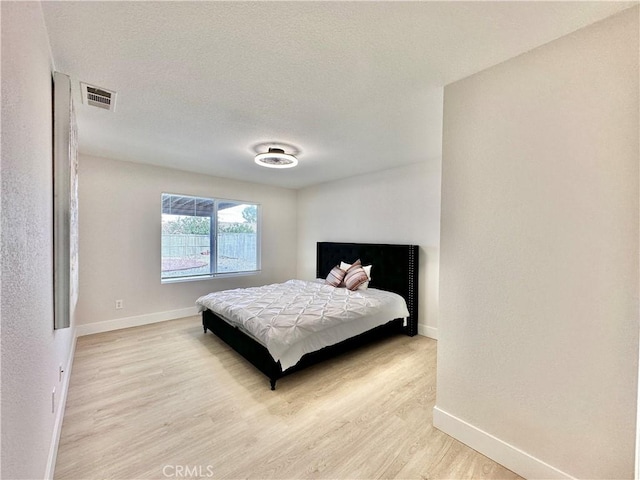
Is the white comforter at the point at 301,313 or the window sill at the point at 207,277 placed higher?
the window sill at the point at 207,277

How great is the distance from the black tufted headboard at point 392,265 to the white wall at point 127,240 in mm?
2379

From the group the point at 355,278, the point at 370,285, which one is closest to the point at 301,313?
the point at 355,278

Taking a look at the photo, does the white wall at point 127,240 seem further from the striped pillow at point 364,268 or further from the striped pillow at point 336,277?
the striped pillow at point 364,268

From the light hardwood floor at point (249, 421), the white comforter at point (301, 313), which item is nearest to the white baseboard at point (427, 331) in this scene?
the white comforter at point (301, 313)

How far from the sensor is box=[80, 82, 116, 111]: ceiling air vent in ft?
6.23

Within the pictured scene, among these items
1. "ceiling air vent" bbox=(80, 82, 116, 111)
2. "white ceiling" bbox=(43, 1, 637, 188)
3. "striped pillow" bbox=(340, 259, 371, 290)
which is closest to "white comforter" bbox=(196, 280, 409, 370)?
"striped pillow" bbox=(340, 259, 371, 290)

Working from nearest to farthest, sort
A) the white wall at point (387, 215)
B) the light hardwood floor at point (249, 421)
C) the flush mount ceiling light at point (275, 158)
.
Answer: the light hardwood floor at point (249, 421), the flush mount ceiling light at point (275, 158), the white wall at point (387, 215)

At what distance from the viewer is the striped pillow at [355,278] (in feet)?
12.5

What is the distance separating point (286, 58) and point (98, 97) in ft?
5.05

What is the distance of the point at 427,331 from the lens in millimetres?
3625

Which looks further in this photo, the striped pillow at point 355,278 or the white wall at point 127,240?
the striped pillow at point 355,278

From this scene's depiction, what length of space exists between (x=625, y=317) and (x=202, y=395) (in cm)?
275

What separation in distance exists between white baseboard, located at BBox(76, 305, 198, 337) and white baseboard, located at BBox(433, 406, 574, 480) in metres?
3.86

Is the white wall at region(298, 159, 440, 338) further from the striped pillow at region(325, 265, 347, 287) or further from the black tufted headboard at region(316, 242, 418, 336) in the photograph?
the striped pillow at region(325, 265, 347, 287)
